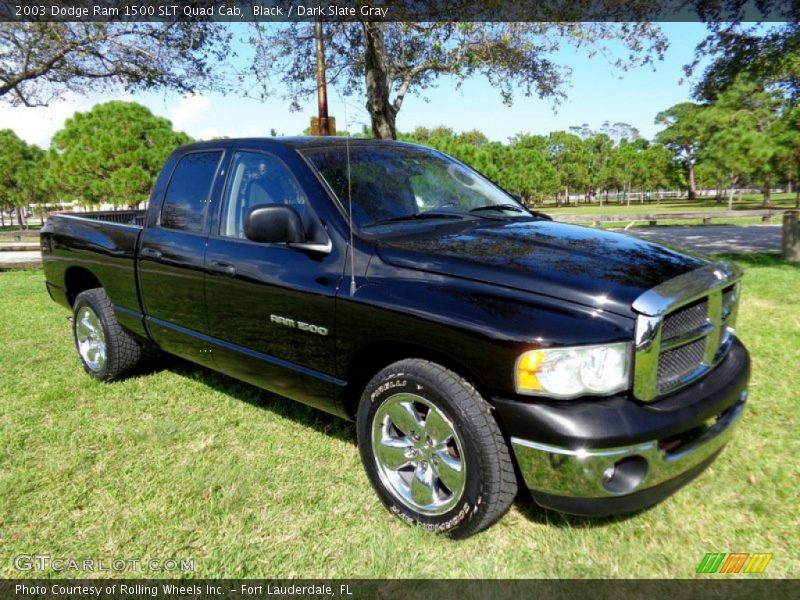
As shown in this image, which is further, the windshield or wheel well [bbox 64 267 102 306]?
wheel well [bbox 64 267 102 306]

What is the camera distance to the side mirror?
2838mm

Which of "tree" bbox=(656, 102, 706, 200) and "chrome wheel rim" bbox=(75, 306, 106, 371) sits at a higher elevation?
"tree" bbox=(656, 102, 706, 200)

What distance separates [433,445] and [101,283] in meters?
3.34

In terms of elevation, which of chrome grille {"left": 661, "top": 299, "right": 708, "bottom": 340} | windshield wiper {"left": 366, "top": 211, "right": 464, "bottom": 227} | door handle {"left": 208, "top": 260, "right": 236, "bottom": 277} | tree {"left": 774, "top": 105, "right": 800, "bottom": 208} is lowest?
chrome grille {"left": 661, "top": 299, "right": 708, "bottom": 340}

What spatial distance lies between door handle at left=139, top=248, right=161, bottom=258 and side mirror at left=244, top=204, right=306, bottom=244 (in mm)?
1351

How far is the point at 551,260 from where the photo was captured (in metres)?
2.59

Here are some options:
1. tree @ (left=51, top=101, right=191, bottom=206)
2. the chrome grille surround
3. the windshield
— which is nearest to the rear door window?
the windshield

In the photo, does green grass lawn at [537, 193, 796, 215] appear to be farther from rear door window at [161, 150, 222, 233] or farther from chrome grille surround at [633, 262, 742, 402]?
chrome grille surround at [633, 262, 742, 402]

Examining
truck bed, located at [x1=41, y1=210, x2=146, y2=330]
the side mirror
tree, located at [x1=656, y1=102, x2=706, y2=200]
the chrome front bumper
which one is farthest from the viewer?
tree, located at [x1=656, y1=102, x2=706, y2=200]

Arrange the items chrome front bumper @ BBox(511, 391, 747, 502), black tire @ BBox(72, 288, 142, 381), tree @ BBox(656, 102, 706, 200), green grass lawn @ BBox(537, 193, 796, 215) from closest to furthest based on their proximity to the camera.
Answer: chrome front bumper @ BBox(511, 391, 747, 502) < black tire @ BBox(72, 288, 142, 381) < green grass lawn @ BBox(537, 193, 796, 215) < tree @ BBox(656, 102, 706, 200)

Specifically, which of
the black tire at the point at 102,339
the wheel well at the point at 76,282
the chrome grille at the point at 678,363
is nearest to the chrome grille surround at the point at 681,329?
the chrome grille at the point at 678,363

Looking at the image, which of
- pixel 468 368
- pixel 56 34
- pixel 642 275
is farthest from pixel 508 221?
pixel 56 34

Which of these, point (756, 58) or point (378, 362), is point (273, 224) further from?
point (756, 58)

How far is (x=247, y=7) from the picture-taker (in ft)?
28.5
